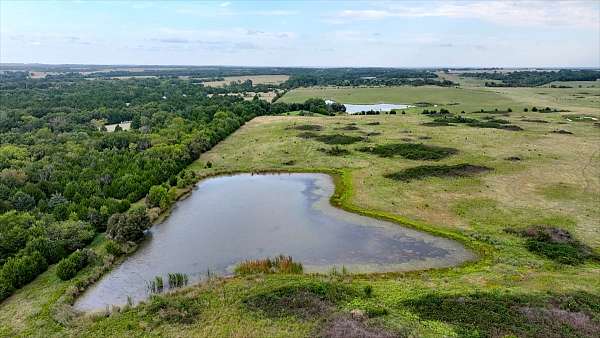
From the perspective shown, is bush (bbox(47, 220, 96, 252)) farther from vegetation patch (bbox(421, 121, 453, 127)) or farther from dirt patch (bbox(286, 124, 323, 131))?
vegetation patch (bbox(421, 121, 453, 127))

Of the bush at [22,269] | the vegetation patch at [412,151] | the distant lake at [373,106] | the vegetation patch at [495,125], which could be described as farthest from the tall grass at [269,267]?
the distant lake at [373,106]

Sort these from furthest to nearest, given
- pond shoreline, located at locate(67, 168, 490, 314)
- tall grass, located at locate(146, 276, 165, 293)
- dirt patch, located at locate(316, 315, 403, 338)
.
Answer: pond shoreline, located at locate(67, 168, 490, 314), tall grass, located at locate(146, 276, 165, 293), dirt patch, located at locate(316, 315, 403, 338)

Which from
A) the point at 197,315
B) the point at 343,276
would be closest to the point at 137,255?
the point at 197,315

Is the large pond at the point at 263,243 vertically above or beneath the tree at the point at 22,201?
beneath

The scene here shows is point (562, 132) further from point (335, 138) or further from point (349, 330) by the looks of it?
point (349, 330)

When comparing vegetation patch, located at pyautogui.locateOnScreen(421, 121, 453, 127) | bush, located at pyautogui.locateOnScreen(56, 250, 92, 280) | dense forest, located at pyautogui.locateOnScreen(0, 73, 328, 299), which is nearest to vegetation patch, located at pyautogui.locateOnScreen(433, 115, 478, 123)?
vegetation patch, located at pyautogui.locateOnScreen(421, 121, 453, 127)

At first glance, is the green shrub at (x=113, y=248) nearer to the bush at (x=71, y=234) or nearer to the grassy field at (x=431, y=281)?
the grassy field at (x=431, y=281)
